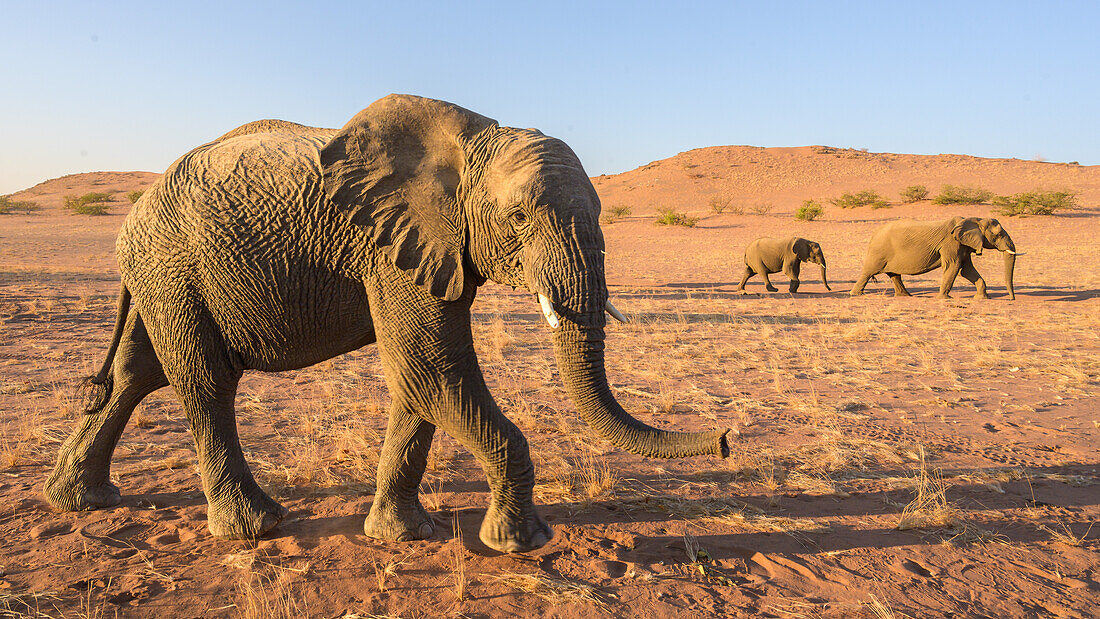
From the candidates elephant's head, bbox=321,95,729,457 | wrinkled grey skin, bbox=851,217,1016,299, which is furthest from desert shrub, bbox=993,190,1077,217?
elephant's head, bbox=321,95,729,457

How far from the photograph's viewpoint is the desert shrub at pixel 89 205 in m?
41.2

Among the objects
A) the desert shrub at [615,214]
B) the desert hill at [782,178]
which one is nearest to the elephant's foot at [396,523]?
the desert shrub at [615,214]

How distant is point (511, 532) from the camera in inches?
139

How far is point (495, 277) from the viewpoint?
308cm

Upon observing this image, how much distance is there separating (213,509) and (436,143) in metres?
2.39

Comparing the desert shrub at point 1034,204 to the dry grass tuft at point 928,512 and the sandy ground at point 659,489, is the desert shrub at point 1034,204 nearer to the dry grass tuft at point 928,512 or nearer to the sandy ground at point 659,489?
the sandy ground at point 659,489

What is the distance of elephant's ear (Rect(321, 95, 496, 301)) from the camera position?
10.1 ft

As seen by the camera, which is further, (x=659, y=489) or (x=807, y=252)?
(x=807, y=252)

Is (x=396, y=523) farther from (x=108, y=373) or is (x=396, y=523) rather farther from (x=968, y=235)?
(x=968, y=235)

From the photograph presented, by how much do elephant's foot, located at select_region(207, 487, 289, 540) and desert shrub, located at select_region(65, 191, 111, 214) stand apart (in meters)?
46.0

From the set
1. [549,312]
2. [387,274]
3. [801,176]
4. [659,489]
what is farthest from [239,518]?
[801,176]

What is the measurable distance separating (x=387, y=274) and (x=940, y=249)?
→ 15.6 metres

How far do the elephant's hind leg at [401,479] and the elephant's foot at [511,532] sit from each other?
0.43 m

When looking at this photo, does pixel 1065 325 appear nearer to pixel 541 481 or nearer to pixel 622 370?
pixel 622 370
